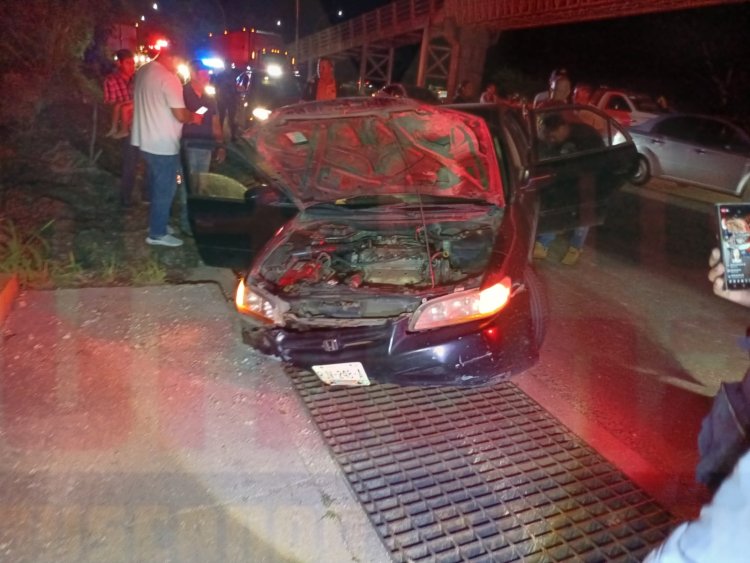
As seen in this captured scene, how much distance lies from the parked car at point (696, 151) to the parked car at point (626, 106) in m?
0.30

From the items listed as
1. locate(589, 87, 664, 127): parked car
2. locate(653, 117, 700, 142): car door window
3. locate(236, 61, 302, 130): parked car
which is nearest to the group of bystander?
locate(236, 61, 302, 130): parked car

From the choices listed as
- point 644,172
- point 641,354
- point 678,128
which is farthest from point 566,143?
point 678,128

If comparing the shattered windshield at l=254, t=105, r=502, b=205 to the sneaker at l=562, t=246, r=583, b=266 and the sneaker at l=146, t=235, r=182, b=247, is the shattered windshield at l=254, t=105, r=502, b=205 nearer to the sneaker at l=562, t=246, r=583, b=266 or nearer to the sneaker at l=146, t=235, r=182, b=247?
the sneaker at l=146, t=235, r=182, b=247

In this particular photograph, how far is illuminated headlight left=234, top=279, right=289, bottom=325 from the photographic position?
3713mm

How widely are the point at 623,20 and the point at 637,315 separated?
22246 mm

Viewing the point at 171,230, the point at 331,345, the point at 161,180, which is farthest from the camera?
the point at 171,230

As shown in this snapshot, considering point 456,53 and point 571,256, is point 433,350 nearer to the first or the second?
point 571,256

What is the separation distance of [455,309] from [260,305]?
1.18m

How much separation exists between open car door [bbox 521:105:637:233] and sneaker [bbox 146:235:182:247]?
343 cm

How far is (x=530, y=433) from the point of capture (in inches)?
143

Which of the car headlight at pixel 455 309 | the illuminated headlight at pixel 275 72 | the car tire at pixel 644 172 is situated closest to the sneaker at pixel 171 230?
the car headlight at pixel 455 309

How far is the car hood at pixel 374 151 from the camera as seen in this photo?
14.6 ft

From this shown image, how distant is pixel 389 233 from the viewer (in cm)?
432

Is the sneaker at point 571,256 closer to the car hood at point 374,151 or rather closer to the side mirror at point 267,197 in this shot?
the car hood at point 374,151
